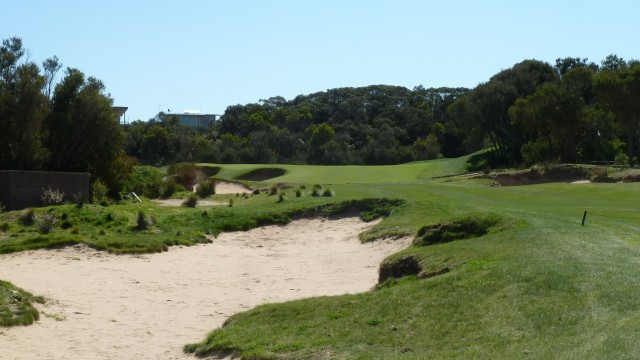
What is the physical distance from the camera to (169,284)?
22297 mm

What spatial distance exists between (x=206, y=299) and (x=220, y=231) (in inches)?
441

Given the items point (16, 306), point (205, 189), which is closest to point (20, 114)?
point (205, 189)

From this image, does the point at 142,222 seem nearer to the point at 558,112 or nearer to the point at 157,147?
the point at 558,112

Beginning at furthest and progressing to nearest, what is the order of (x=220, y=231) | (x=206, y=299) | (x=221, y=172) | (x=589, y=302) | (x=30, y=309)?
1. (x=221, y=172)
2. (x=220, y=231)
3. (x=206, y=299)
4. (x=30, y=309)
5. (x=589, y=302)

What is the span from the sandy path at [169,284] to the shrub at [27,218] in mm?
4669

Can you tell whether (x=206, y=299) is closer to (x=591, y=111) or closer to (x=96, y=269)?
(x=96, y=269)

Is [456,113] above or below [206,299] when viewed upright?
above

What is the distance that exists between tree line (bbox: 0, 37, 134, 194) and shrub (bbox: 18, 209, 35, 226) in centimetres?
1130

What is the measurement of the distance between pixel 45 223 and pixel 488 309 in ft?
64.7

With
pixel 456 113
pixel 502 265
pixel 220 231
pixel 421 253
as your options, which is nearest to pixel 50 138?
pixel 220 231

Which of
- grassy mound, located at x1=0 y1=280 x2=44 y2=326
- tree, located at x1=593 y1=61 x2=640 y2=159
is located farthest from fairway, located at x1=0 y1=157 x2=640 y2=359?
tree, located at x1=593 y1=61 x2=640 y2=159

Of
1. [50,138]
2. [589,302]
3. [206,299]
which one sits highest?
[50,138]

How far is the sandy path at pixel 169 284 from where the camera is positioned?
1562cm

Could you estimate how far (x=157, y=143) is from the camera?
98188 millimetres
